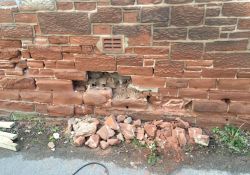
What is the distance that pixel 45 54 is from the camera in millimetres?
3502

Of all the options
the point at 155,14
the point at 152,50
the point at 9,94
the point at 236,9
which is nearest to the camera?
the point at 236,9

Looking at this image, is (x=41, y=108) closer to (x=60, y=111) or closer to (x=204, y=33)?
(x=60, y=111)

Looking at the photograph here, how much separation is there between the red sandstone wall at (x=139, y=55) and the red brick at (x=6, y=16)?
0.04 feet

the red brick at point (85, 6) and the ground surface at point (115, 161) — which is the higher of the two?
the red brick at point (85, 6)

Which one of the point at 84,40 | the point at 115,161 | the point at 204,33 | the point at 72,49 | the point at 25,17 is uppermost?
the point at 25,17

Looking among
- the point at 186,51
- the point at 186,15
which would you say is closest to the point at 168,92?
the point at 186,51

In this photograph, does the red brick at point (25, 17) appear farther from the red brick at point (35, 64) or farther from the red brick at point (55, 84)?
the red brick at point (55, 84)

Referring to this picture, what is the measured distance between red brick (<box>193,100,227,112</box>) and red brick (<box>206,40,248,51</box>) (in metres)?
0.63

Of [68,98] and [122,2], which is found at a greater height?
[122,2]

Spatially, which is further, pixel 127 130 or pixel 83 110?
pixel 83 110

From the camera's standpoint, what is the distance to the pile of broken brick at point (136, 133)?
3.44 m

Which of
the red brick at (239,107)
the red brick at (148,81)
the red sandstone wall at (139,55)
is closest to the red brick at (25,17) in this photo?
the red sandstone wall at (139,55)

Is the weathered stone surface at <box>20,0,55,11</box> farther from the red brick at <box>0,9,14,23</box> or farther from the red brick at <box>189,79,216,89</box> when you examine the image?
the red brick at <box>189,79,216,89</box>

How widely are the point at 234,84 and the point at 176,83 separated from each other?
61cm
